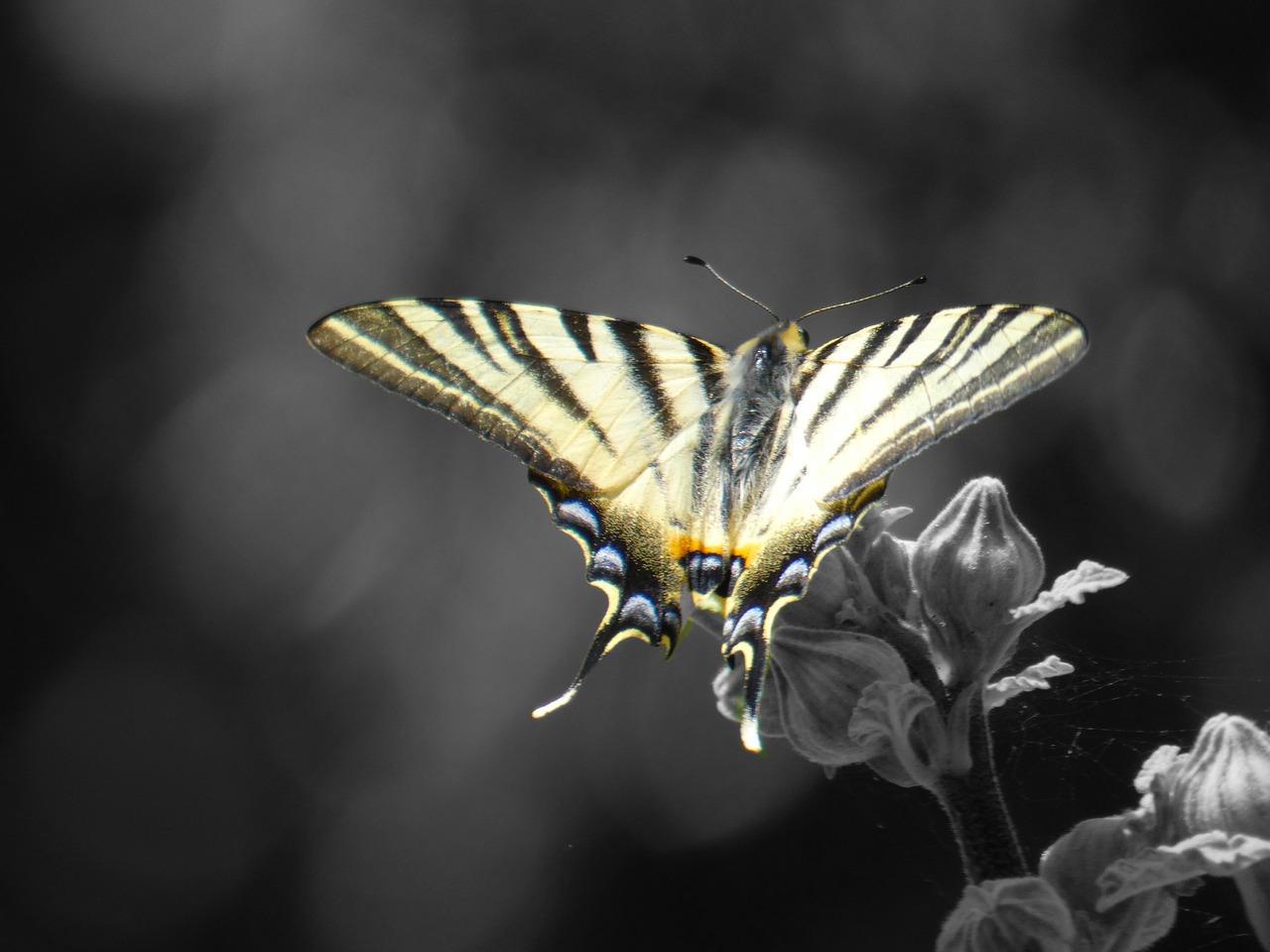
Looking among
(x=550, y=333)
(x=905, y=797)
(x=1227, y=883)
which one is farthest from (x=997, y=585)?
(x=1227, y=883)

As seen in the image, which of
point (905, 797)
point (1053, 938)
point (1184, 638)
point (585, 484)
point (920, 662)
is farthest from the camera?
point (1184, 638)

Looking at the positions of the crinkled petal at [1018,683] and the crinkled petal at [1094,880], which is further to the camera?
the crinkled petal at [1018,683]

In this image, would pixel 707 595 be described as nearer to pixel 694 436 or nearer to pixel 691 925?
pixel 694 436

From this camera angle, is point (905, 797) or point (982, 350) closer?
point (982, 350)

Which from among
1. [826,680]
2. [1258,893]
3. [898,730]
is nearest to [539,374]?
[826,680]

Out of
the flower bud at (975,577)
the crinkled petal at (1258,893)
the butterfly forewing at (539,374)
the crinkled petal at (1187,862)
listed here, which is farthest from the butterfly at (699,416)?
the crinkled petal at (1258,893)

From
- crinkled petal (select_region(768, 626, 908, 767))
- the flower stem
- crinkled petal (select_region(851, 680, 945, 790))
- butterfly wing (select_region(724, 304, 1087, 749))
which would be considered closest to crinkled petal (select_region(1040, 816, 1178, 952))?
the flower stem

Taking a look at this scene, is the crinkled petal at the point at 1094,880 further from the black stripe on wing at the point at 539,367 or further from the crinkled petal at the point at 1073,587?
the black stripe on wing at the point at 539,367

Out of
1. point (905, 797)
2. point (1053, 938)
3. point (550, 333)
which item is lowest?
point (905, 797)
